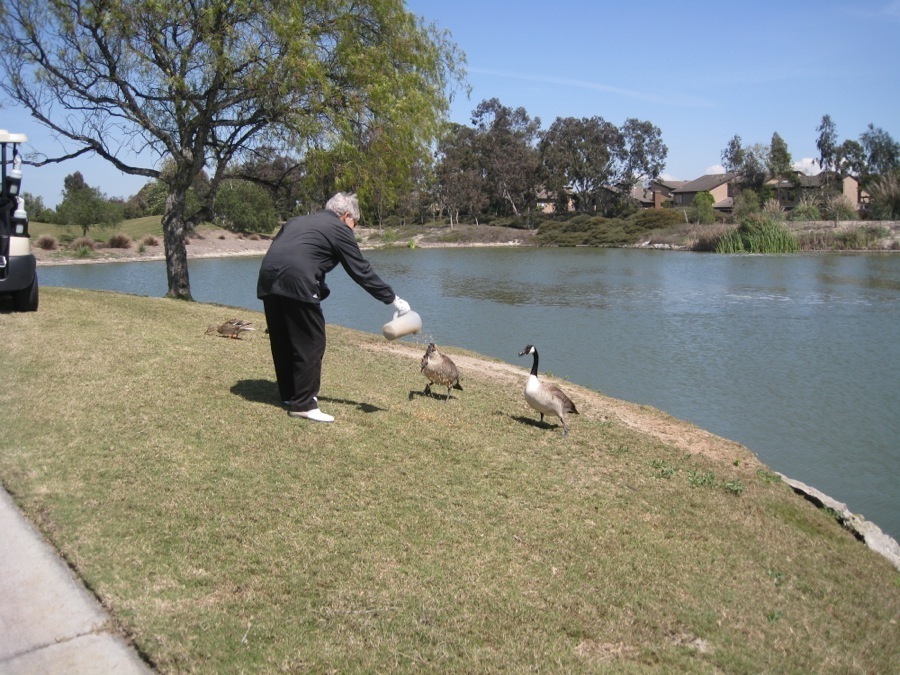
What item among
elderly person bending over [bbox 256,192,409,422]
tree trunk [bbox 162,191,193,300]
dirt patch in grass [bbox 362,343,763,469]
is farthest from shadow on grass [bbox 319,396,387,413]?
tree trunk [bbox 162,191,193,300]

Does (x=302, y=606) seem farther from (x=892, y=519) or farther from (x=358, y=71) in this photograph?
(x=358, y=71)

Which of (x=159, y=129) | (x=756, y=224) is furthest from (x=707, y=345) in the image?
(x=756, y=224)

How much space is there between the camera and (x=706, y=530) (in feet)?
21.2

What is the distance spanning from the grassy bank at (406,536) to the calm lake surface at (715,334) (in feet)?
13.2

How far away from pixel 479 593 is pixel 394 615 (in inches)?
23.6

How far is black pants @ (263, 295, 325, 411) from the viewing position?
7.00 metres

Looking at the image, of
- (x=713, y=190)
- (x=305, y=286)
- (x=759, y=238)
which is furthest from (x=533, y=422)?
(x=713, y=190)

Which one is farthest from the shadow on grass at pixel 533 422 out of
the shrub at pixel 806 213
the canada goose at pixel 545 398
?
the shrub at pixel 806 213

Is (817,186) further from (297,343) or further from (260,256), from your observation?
(297,343)

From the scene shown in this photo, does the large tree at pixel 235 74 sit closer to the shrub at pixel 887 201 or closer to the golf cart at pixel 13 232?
the golf cart at pixel 13 232

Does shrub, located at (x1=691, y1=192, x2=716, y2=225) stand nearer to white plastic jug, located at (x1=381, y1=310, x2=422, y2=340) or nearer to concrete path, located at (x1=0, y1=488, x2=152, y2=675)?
white plastic jug, located at (x1=381, y1=310, x2=422, y2=340)

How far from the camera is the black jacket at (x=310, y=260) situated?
22.6 ft

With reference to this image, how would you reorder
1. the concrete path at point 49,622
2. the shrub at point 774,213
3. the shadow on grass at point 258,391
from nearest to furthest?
1. the concrete path at point 49,622
2. the shadow on grass at point 258,391
3. the shrub at point 774,213

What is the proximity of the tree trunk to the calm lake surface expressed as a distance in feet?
16.7
